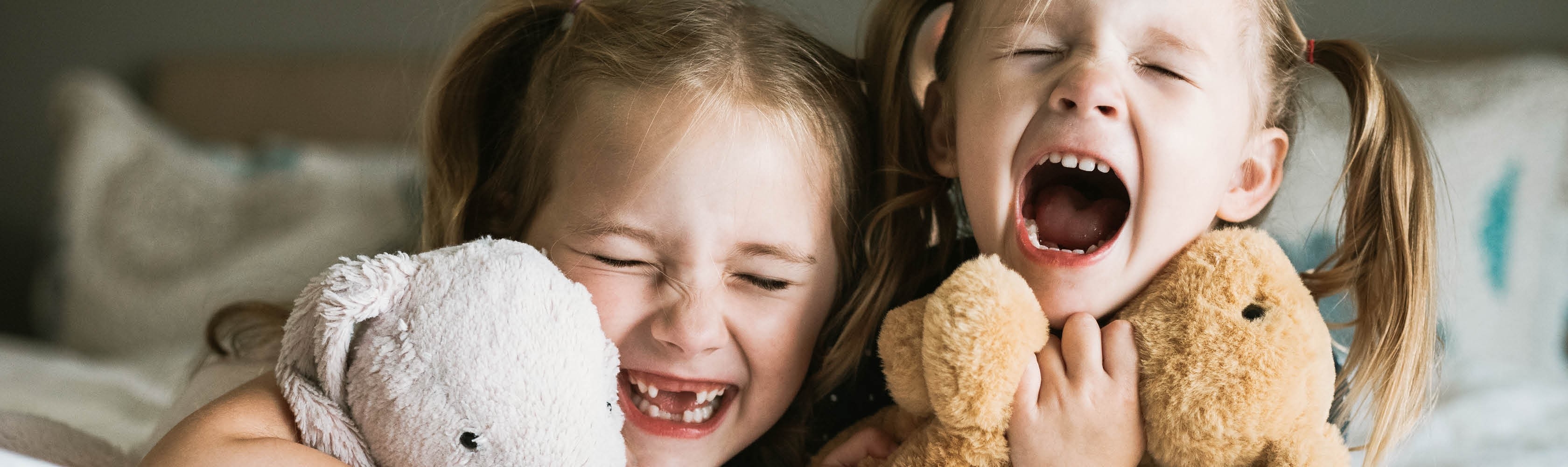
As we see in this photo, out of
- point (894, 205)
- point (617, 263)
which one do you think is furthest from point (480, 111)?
point (894, 205)

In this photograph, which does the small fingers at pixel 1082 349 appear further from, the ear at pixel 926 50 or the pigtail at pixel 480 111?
the pigtail at pixel 480 111

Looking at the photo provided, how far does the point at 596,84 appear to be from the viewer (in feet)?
3.09

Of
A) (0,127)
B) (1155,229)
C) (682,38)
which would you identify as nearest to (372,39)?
(0,127)

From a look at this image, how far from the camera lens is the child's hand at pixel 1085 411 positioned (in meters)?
0.69

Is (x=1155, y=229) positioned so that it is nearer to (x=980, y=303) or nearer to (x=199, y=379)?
(x=980, y=303)

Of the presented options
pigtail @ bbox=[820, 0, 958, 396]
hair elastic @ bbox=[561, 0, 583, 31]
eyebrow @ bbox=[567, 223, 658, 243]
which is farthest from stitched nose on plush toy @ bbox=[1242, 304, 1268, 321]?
hair elastic @ bbox=[561, 0, 583, 31]

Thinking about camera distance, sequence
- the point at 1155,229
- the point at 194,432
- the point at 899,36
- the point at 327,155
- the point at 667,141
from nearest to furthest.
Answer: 1. the point at 194,432
2. the point at 1155,229
3. the point at 667,141
4. the point at 899,36
5. the point at 327,155

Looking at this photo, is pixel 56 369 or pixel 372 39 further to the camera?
pixel 372 39

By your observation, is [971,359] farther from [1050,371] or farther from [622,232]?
[622,232]

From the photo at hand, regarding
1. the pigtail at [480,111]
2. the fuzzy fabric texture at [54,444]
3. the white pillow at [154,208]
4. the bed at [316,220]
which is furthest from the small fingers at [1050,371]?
the white pillow at [154,208]

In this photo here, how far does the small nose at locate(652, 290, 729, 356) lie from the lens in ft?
2.75

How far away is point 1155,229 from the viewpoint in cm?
74

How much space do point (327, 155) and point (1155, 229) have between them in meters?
1.75

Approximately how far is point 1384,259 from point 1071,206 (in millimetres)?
263
